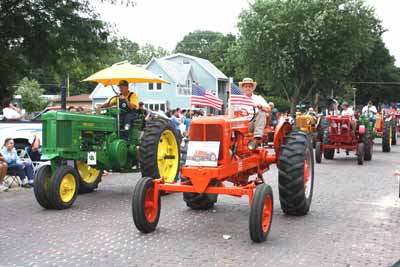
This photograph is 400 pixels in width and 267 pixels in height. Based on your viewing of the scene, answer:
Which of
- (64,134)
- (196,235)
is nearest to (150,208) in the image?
(196,235)

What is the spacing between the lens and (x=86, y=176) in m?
10.4

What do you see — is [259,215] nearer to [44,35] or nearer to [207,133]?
[207,133]

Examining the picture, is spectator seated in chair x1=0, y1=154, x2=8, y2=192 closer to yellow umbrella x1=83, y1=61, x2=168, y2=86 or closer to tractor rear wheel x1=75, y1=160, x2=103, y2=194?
tractor rear wheel x1=75, y1=160, x2=103, y2=194

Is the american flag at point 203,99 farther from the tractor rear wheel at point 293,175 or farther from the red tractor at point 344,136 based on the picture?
the red tractor at point 344,136

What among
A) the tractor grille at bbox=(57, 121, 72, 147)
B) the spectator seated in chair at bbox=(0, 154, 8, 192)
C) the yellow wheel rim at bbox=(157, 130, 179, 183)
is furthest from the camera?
the spectator seated in chair at bbox=(0, 154, 8, 192)

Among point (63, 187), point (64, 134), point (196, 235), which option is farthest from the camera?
point (64, 134)

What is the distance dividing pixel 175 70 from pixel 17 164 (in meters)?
44.7

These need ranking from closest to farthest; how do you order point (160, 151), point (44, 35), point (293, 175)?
point (293, 175) → point (160, 151) → point (44, 35)

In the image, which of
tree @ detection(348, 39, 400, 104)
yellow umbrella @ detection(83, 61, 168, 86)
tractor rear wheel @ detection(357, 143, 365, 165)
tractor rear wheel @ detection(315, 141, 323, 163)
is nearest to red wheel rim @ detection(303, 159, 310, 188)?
yellow umbrella @ detection(83, 61, 168, 86)

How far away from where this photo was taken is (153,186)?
6.91m

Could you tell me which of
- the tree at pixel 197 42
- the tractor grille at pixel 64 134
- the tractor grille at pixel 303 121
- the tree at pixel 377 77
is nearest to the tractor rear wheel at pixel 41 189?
the tractor grille at pixel 64 134

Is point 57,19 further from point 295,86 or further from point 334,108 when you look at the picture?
point 295,86

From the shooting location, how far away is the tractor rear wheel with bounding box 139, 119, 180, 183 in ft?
30.3

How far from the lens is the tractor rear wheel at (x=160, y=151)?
364 inches
